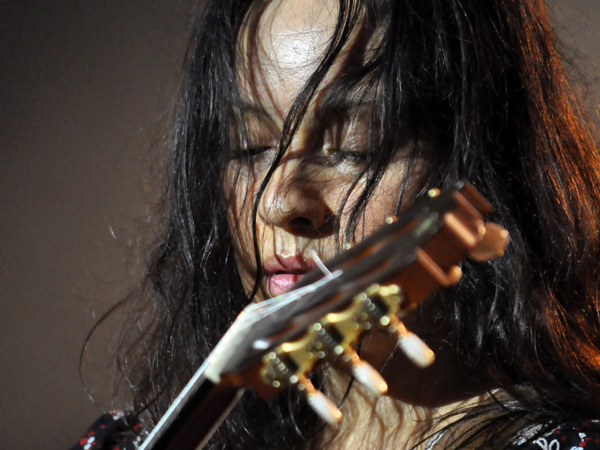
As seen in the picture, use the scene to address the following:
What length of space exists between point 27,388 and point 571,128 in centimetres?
83

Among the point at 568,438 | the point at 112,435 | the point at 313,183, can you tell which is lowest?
the point at 568,438

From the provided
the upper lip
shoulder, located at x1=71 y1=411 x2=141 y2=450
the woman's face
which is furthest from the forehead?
shoulder, located at x1=71 y1=411 x2=141 y2=450

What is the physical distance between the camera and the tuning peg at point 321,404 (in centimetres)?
38

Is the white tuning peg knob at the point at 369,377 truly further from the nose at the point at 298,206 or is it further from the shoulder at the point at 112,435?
the shoulder at the point at 112,435

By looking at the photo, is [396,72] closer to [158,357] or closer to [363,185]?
[363,185]

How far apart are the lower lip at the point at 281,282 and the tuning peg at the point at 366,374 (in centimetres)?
22

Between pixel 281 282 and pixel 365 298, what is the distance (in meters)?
0.25

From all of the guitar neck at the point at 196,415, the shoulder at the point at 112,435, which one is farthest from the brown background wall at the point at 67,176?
the guitar neck at the point at 196,415

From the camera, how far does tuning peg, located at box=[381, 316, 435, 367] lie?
14.0 inches

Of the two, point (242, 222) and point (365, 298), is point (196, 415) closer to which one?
point (365, 298)

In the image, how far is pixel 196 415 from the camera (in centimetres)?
45

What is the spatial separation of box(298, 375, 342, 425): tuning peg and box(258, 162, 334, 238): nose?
0.70ft

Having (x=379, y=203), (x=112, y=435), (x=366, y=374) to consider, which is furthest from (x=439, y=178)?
(x=112, y=435)

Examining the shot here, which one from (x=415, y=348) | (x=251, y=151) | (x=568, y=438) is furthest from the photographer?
(x=251, y=151)
